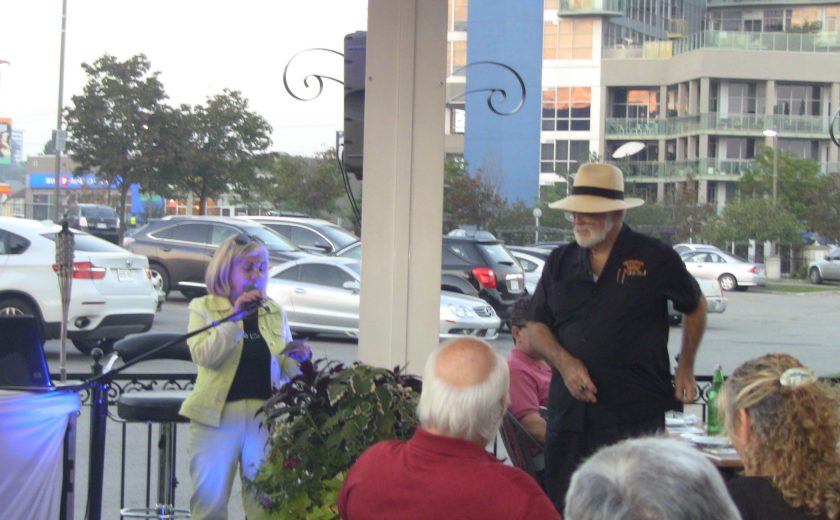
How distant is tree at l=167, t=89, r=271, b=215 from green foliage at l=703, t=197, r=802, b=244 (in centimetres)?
1059

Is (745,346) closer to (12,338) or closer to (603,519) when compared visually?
(12,338)

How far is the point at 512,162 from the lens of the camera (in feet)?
34.4

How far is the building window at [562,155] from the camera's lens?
10484 millimetres

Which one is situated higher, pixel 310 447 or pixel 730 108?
pixel 730 108

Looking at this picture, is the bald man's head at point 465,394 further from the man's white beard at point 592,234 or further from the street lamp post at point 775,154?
the street lamp post at point 775,154

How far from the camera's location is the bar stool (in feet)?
15.0

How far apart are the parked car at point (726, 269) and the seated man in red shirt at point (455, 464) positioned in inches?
736

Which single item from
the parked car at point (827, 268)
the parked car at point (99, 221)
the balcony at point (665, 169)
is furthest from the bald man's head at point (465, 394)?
the parked car at point (827, 268)

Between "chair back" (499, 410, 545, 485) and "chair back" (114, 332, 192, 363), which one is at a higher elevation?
"chair back" (114, 332, 192, 363)

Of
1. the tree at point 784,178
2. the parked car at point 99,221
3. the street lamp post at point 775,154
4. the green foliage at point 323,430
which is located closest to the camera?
the green foliage at point 323,430

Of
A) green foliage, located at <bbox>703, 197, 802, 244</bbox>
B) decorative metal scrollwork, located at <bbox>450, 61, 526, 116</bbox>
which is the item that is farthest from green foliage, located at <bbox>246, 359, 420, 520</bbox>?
green foliage, located at <bbox>703, 197, 802, 244</bbox>

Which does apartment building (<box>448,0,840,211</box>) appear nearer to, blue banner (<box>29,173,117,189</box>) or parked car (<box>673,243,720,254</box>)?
blue banner (<box>29,173,117,189</box>)

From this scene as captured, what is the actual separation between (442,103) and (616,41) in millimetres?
5588

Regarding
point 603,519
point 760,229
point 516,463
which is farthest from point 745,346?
point 603,519
